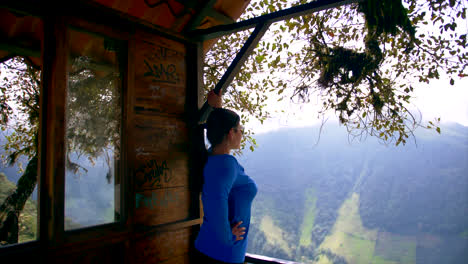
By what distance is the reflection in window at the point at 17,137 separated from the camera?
213 centimetres

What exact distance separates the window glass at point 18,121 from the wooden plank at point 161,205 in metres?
0.54

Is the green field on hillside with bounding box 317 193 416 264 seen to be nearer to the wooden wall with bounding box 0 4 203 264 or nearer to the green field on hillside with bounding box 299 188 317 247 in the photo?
the green field on hillside with bounding box 299 188 317 247

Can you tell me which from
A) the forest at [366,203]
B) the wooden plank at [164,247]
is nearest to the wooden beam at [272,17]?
the wooden plank at [164,247]

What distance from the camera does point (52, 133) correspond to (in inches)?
57.0

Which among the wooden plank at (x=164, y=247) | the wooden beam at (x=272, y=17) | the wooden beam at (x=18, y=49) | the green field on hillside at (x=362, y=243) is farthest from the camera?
Answer: the green field on hillside at (x=362, y=243)

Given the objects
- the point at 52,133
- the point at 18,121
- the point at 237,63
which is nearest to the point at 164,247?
the point at 52,133

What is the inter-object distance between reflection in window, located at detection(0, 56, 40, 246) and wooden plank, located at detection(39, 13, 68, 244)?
495mm

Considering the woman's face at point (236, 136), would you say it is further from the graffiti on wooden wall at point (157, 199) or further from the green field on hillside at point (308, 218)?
the green field on hillside at point (308, 218)

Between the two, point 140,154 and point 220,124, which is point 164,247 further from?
point 220,124

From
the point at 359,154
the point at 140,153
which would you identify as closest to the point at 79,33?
the point at 140,153

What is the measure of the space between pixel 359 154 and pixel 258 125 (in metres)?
58.9

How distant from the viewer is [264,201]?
53.3m

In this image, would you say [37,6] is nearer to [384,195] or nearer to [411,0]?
[411,0]

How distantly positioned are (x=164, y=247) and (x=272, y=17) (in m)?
1.69
